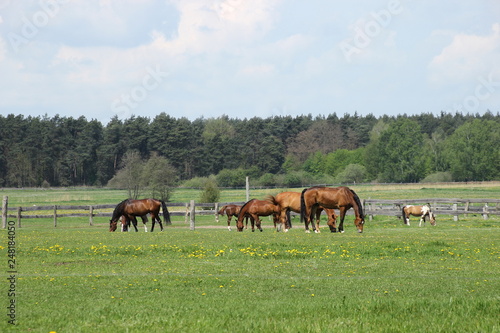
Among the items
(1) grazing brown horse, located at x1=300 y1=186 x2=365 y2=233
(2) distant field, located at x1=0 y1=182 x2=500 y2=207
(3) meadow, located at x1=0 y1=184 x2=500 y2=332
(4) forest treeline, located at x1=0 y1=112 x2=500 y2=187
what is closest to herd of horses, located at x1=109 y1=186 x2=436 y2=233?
(1) grazing brown horse, located at x1=300 y1=186 x2=365 y2=233

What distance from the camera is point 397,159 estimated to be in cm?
11681

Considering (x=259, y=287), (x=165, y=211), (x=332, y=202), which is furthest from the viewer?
(x=165, y=211)

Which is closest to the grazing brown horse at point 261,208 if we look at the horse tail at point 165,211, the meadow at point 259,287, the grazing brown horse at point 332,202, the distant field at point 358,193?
the grazing brown horse at point 332,202

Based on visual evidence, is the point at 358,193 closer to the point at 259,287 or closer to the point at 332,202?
the point at 332,202

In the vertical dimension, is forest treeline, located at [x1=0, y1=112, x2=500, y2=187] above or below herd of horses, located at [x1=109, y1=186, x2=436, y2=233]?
above

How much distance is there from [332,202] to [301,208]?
1454mm

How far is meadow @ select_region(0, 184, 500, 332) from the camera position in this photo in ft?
28.3

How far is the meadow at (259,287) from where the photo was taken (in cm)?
862

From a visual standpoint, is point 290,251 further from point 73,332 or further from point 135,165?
point 135,165

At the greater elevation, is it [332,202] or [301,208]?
[332,202]

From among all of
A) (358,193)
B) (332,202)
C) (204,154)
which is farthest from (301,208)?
(204,154)

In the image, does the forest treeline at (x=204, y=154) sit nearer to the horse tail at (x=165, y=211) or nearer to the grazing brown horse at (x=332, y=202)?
the horse tail at (x=165, y=211)

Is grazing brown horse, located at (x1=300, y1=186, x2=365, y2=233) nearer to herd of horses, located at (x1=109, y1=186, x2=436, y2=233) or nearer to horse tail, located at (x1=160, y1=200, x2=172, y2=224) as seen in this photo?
herd of horses, located at (x1=109, y1=186, x2=436, y2=233)

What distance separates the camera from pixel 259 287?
39.7ft
